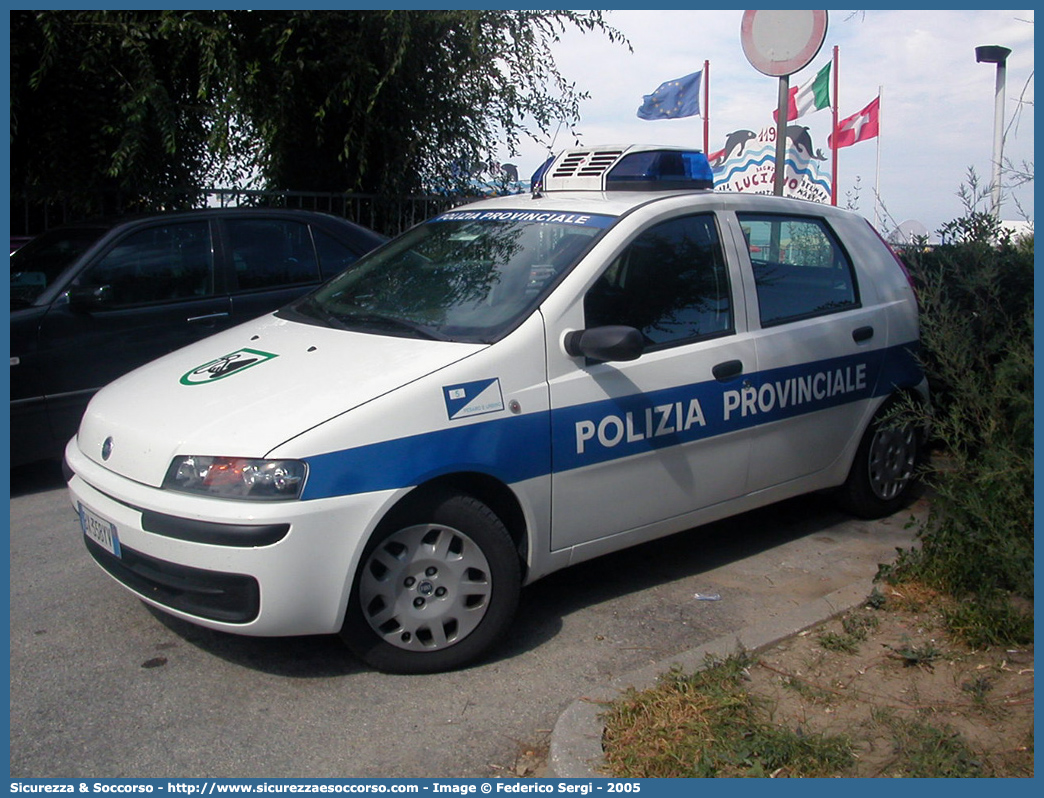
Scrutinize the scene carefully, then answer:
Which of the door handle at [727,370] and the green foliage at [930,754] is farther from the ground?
the door handle at [727,370]

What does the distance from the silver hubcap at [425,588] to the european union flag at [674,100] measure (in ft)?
35.0

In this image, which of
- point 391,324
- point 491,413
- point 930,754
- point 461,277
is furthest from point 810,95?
point 930,754

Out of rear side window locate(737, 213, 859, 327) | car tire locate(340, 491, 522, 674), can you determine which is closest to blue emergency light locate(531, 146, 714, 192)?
rear side window locate(737, 213, 859, 327)

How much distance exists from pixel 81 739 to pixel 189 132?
23.6 ft

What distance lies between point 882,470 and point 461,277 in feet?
8.60

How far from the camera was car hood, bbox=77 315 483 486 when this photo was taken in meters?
3.49

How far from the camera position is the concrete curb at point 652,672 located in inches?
121

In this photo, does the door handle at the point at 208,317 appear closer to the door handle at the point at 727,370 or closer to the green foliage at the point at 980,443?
the door handle at the point at 727,370

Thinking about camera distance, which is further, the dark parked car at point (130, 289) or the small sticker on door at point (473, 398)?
the dark parked car at point (130, 289)

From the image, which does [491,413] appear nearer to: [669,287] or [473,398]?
[473,398]

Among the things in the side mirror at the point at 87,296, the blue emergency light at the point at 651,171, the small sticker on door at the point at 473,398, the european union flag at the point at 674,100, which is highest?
the european union flag at the point at 674,100

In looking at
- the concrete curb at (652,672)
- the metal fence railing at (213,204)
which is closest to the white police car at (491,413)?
the concrete curb at (652,672)

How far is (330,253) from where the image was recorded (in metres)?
7.28

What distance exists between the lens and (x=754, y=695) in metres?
3.43
